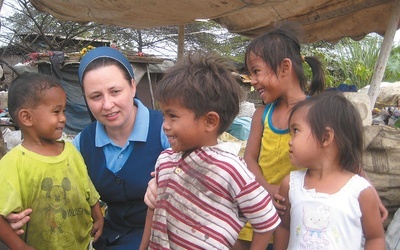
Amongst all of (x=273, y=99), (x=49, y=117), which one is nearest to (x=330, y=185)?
(x=273, y=99)

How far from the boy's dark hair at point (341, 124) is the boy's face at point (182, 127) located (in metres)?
0.47

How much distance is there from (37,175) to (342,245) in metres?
1.29

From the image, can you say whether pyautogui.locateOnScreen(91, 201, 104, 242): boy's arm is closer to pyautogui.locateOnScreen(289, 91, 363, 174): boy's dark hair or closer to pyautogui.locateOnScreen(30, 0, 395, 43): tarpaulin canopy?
pyautogui.locateOnScreen(289, 91, 363, 174): boy's dark hair

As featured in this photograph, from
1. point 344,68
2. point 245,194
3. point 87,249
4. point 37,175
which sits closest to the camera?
point 245,194

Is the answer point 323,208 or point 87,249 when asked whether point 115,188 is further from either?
point 323,208

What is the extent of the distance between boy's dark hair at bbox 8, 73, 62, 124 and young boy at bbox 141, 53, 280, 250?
0.68 m

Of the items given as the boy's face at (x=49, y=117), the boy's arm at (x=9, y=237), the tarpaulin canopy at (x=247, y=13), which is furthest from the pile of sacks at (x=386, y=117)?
the boy's arm at (x=9, y=237)

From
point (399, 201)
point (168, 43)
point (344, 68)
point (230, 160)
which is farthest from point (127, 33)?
point (230, 160)

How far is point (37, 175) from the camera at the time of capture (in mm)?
1820

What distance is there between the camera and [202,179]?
4.77ft

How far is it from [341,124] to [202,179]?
614 millimetres

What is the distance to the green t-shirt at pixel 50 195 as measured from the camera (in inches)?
68.9

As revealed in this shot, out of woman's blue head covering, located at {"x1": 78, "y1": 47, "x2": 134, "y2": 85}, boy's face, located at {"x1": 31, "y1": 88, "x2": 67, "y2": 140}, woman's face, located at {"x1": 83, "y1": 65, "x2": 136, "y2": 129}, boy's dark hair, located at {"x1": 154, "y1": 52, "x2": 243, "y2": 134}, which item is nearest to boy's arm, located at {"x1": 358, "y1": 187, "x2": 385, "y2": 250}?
boy's dark hair, located at {"x1": 154, "y1": 52, "x2": 243, "y2": 134}

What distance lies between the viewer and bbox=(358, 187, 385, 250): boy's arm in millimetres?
1604
